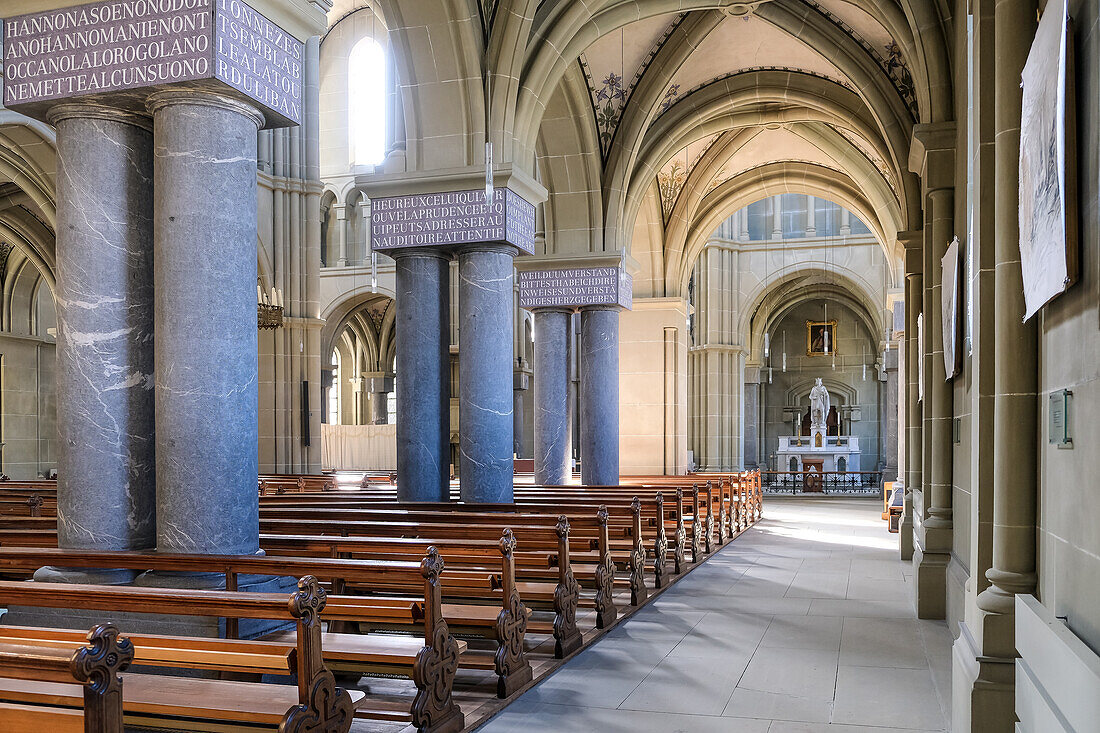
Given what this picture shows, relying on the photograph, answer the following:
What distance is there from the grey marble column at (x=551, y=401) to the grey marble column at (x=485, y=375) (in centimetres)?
384

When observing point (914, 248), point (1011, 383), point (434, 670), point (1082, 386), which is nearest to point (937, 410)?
point (914, 248)

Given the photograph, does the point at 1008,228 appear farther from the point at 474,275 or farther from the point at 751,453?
the point at 751,453

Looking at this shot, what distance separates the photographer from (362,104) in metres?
24.9

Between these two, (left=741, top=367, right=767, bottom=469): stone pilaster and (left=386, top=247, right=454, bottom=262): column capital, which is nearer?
(left=386, top=247, right=454, bottom=262): column capital

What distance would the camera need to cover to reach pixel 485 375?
8.85 metres

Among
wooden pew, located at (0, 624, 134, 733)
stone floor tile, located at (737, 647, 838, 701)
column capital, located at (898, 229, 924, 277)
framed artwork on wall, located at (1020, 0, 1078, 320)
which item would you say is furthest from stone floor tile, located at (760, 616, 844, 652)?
wooden pew, located at (0, 624, 134, 733)

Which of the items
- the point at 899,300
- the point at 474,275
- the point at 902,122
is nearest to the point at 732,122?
the point at 902,122

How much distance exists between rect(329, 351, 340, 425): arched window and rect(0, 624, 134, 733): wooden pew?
102 feet

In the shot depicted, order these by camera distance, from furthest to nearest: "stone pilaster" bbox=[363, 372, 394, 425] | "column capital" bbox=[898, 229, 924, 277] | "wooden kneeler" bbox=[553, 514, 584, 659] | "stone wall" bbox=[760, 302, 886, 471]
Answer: "stone wall" bbox=[760, 302, 886, 471] → "stone pilaster" bbox=[363, 372, 394, 425] → "column capital" bbox=[898, 229, 924, 277] → "wooden kneeler" bbox=[553, 514, 584, 659]

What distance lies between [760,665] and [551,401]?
7443 mm

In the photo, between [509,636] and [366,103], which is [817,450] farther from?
[509,636]

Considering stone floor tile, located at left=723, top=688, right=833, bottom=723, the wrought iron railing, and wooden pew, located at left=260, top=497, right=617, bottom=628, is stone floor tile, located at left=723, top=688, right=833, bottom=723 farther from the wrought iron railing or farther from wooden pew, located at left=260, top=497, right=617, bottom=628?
the wrought iron railing

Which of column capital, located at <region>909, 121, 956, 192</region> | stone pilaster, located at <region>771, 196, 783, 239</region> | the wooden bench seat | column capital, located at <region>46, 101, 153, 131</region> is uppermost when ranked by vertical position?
stone pilaster, located at <region>771, 196, 783, 239</region>

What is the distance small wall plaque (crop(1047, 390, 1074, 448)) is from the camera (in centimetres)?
294
